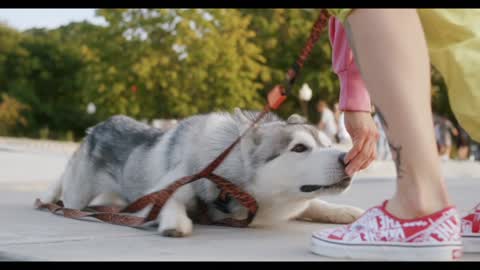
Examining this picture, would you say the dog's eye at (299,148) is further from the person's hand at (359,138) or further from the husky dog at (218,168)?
the person's hand at (359,138)

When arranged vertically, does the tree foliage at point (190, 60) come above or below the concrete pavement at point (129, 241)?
above

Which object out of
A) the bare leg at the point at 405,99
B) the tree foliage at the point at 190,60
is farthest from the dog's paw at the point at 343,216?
the tree foliage at the point at 190,60

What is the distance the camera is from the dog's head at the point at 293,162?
400cm

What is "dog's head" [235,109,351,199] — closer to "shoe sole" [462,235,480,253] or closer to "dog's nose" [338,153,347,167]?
"dog's nose" [338,153,347,167]

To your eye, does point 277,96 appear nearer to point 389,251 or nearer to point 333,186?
point 333,186

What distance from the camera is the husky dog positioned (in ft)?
13.4

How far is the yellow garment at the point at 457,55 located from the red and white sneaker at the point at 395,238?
2.13 ft

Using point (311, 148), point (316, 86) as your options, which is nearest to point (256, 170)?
point (311, 148)

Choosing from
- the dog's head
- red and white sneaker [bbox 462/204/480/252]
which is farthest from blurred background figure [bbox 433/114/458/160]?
red and white sneaker [bbox 462/204/480/252]

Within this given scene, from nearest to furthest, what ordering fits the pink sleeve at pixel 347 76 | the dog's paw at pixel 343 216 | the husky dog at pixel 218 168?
A: the pink sleeve at pixel 347 76, the husky dog at pixel 218 168, the dog's paw at pixel 343 216

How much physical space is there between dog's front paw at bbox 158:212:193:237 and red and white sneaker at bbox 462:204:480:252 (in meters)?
1.24

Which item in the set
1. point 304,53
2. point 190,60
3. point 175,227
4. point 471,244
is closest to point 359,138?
point 304,53

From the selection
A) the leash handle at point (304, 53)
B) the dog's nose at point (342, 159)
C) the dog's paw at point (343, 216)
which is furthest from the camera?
the dog's paw at point (343, 216)

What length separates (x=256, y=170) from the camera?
421 centimetres
